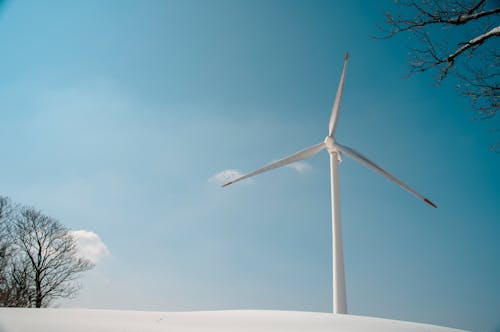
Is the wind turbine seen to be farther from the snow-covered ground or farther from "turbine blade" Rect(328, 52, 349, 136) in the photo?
the snow-covered ground

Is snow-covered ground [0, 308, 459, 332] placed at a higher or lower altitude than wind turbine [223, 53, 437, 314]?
lower

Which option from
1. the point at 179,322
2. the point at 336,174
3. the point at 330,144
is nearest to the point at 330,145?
the point at 330,144

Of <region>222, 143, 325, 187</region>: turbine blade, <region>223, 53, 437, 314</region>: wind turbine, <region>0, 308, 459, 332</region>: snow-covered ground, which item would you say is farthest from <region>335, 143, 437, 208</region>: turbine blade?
<region>0, 308, 459, 332</region>: snow-covered ground

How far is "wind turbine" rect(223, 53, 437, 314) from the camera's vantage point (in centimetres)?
1933

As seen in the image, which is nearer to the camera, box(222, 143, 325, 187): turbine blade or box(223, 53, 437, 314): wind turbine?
box(223, 53, 437, 314): wind turbine

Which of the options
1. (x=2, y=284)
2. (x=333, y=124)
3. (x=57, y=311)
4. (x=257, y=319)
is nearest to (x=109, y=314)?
(x=57, y=311)

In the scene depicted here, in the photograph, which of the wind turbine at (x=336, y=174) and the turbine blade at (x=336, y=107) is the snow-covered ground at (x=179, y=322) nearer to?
the wind turbine at (x=336, y=174)

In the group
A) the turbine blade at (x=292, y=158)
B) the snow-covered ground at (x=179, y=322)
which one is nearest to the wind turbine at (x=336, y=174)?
the turbine blade at (x=292, y=158)

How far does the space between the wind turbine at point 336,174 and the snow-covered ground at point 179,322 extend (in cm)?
1160

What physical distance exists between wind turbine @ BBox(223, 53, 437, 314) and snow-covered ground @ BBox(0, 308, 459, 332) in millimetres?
11604

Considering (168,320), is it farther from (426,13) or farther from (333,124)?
(333,124)

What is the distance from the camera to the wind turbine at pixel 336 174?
63.4ft

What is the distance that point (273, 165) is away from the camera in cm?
2367

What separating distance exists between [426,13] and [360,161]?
1669cm
